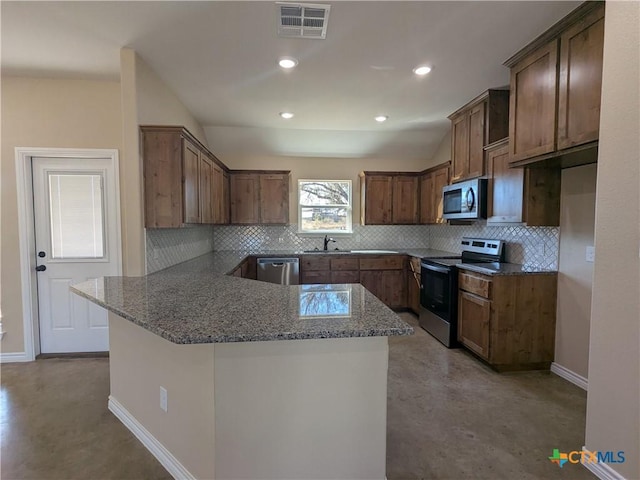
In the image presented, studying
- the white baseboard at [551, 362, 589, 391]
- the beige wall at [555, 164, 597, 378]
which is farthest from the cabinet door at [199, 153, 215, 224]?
the white baseboard at [551, 362, 589, 391]

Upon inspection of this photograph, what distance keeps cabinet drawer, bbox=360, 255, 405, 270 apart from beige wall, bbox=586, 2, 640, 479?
3.19 meters

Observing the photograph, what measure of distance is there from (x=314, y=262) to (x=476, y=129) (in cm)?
282

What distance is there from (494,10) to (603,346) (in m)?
2.17

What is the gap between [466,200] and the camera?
3.57 meters

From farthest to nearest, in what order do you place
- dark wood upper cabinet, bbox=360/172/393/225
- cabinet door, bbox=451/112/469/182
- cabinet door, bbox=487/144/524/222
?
dark wood upper cabinet, bbox=360/172/393/225 < cabinet door, bbox=451/112/469/182 < cabinet door, bbox=487/144/524/222

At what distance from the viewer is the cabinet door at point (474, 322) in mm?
3029

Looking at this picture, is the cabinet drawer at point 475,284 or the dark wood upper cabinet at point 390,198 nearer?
the cabinet drawer at point 475,284

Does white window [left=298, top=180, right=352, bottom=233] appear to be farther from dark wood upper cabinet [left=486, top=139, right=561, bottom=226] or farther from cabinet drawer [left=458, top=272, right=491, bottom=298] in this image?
dark wood upper cabinet [left=486, top=139, right=561, bottom=226]

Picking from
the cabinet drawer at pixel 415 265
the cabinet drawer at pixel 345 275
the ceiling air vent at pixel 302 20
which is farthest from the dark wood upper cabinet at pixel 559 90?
the cabinet drawer at pixel 345 275

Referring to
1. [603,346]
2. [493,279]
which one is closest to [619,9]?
[603,346]

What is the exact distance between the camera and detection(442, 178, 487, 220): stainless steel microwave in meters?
3.38

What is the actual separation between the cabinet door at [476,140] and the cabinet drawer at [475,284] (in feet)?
3.71

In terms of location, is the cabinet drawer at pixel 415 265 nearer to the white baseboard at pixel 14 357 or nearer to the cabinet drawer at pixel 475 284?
the cabinet drawer at pixel 475 284

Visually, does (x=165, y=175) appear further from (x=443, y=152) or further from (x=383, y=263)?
(x=443, y=152)
